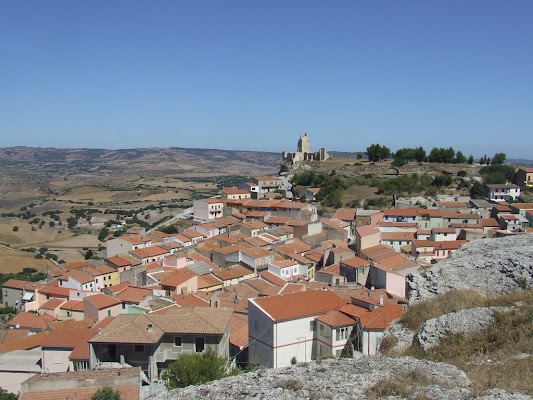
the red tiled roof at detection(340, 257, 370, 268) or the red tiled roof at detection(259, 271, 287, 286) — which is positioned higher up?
the red tiled roof at detection(340, 257, 370, 268)

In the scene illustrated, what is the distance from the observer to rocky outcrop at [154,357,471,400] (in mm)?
5723

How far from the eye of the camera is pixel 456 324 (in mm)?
7770

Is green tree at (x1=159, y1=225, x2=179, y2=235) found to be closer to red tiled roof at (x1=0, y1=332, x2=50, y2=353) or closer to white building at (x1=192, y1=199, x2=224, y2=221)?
white building at (x1=192, y1=199, x2=224, y2=221)

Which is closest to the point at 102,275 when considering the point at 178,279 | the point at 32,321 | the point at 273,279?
the point at 32,321

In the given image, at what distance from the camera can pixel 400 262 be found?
2761 centimetres

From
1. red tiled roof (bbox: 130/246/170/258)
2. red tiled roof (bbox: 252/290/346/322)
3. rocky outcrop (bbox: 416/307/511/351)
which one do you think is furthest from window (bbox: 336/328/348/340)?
red tiled roof (bbox: 130/246/170/258)

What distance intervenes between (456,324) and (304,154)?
222 feet

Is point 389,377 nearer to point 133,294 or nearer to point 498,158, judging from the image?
point 133,294

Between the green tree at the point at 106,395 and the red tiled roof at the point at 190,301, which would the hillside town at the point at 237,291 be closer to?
the red tiled roof at the point at 190,301

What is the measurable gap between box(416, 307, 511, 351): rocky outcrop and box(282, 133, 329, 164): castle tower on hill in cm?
6421

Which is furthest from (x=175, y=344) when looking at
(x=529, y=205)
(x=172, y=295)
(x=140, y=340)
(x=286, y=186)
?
(x=286, y=186)

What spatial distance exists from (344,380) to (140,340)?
30.1ft

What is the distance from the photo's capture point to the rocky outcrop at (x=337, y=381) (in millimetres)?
5723

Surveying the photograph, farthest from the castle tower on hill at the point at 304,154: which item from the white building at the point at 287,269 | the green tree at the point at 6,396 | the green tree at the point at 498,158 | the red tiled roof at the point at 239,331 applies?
the green tree at the point at 6,396
